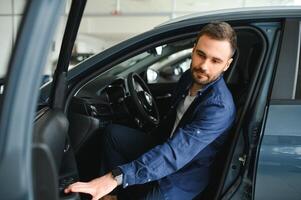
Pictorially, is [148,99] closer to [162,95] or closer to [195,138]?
[162,95]

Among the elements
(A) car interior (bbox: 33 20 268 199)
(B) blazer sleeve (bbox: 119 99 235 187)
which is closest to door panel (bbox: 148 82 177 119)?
(A) car interior (bbox: 33 20 268 199)

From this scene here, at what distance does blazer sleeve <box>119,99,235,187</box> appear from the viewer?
1595 mm

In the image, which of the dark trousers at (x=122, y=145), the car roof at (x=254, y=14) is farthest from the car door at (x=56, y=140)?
the car roof at (x=254, y=14)

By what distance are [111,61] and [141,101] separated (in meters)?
0.37

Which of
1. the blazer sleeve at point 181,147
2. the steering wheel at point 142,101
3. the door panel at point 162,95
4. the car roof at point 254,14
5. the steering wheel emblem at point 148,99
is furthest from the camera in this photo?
the door panel at point 162,95

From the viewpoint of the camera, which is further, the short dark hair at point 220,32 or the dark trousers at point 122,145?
the dark trousers at point 122,145

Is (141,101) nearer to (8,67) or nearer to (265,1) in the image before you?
(8,67)

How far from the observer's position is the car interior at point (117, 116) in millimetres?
1398

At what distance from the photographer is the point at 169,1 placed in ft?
34.0

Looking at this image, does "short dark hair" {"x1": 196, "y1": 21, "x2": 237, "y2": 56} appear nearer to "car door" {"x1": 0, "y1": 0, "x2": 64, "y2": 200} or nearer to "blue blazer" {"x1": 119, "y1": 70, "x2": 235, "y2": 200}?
"blue blazer" {"x1": 119, "y1": 70, "x2": 235, "y2": 200}

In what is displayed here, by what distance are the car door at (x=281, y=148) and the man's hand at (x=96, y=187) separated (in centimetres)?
66

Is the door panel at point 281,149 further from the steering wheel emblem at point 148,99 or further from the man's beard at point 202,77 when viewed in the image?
the steering wheel emblem at point 148,99

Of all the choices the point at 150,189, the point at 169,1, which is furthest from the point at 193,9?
the point at 150,189

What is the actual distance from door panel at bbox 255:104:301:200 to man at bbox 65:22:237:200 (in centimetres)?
18
